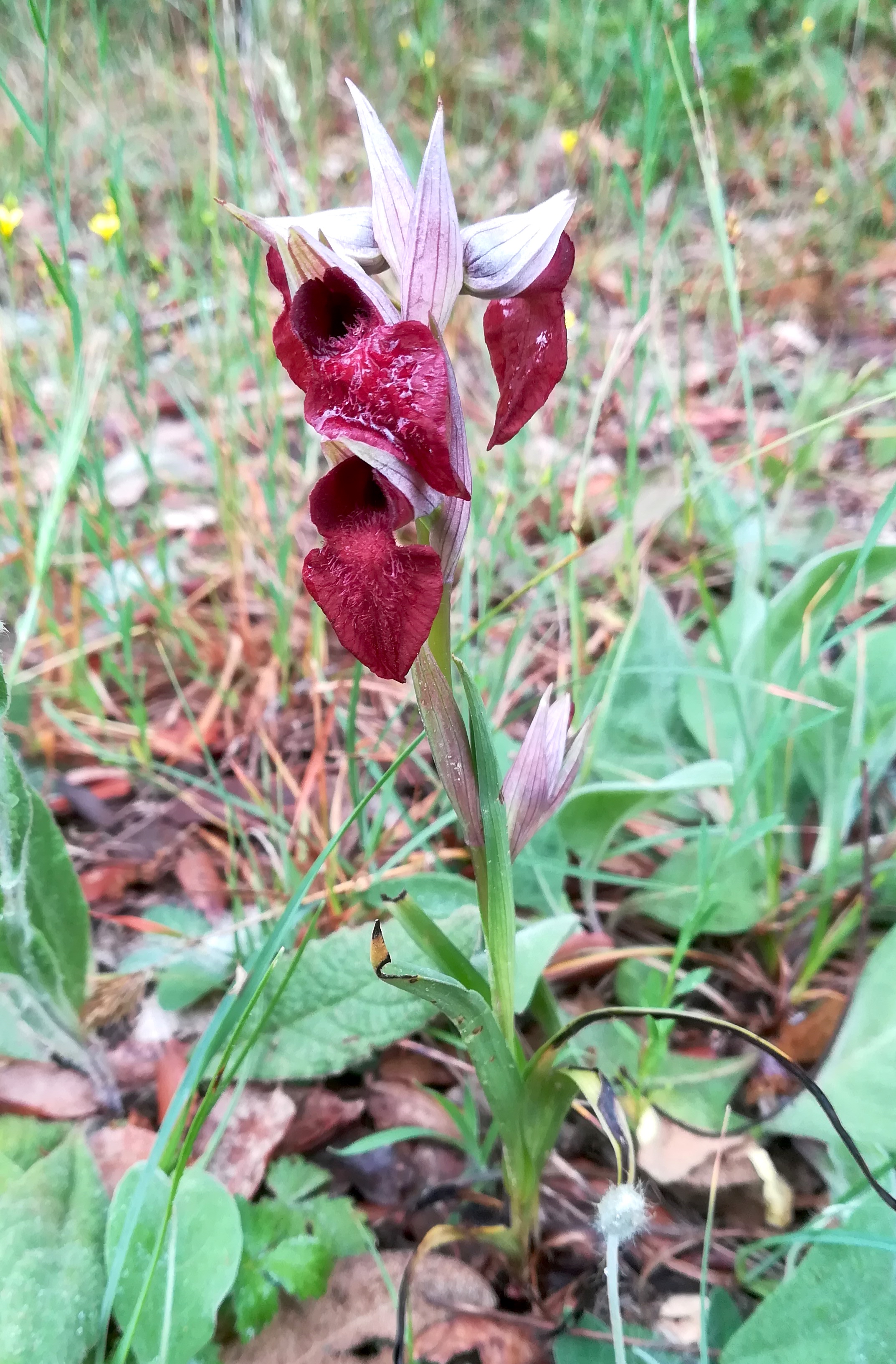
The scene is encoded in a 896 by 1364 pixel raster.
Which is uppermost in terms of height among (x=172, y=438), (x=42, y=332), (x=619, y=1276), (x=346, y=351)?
(x=42, y=332)

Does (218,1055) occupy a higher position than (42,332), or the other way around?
(42,332)

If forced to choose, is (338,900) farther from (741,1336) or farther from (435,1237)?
(741,1336)

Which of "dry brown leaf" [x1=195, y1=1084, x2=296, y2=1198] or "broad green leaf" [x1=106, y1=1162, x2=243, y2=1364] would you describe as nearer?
"broad green leaf" [x1=106, y1=1162, x2=243, y2=1364]

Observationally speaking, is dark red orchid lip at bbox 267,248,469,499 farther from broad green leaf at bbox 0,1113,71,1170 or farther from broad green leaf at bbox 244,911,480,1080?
broad green leaf at bbox 0,1113,71,1170

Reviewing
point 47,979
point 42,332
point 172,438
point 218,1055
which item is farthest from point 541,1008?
point 42,332

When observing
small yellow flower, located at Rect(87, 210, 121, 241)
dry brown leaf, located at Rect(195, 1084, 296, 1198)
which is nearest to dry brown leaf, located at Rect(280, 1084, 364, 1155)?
dry brown leaf, located at Rect(195, 1084, 296, 1198)
